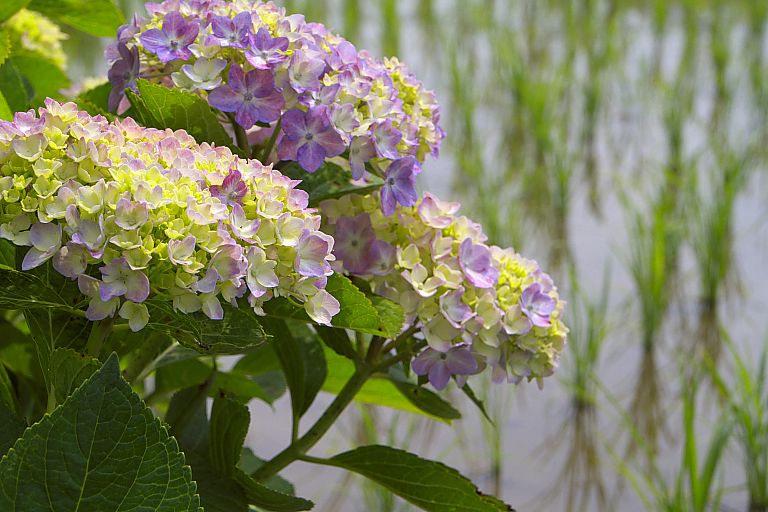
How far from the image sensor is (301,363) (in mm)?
1099

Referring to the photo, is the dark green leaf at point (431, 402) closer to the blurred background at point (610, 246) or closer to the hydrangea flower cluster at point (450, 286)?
the hydrangea flower cluster at point (450, 286)

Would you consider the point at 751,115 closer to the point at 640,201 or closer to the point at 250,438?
the point at 640,201

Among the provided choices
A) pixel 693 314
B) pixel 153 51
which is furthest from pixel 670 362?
pixel 153 51

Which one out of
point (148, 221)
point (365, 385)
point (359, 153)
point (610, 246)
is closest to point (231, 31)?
point (359, 153)

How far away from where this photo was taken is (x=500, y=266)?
104cm

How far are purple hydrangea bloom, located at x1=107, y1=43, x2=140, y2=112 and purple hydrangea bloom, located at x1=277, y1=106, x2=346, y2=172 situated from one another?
157 mm

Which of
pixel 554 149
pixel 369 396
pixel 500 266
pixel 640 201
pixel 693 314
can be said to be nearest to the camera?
pixel 500 266

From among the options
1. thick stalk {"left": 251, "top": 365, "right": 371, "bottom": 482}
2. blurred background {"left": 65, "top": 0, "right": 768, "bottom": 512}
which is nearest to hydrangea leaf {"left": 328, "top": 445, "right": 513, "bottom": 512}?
thick stalk {"left": 251, "top": 365, "right": 371, "bottom": 482}

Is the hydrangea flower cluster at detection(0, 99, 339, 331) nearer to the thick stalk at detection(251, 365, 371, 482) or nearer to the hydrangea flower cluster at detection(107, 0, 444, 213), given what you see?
the hydrangea flower cluster at detection(107, 0, 444, 213)

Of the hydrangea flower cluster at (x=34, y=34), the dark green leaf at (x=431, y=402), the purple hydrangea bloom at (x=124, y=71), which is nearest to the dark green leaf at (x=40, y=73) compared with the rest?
the hydrangea flower cluster at (x=34, y=34)

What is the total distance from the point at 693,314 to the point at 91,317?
2438 mm

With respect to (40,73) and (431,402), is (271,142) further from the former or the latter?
(40,73)

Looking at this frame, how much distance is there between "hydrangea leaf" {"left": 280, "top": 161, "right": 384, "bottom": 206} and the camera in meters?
0.99

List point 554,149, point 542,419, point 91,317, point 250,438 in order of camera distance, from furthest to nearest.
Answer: point 554,149, point 542,419, point 250,438, point 91,317
